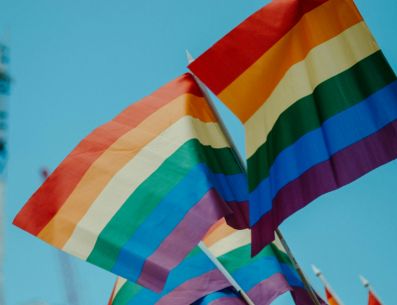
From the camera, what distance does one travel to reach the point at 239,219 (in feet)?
22.6

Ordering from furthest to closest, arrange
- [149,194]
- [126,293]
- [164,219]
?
[126,293], [149,194], [164,219]

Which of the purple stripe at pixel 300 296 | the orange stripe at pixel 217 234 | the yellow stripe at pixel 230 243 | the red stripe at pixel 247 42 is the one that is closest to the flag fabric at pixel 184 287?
the yellow stripe at pixel 230 243

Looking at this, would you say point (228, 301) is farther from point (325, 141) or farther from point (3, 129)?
point (3, 129)

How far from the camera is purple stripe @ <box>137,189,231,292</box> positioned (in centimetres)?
629

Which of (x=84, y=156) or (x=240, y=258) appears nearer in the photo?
(x=84, y=156)

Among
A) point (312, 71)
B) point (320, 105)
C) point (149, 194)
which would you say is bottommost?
point (149, 194)

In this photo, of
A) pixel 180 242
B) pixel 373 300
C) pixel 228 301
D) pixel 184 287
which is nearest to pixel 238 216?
pixel 180 242

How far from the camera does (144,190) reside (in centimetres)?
683

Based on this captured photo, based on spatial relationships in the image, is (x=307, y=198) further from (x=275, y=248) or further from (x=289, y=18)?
(x=275, y=248)

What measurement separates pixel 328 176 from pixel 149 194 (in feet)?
6.95

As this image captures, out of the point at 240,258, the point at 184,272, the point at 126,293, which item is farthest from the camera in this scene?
the point at 240,258

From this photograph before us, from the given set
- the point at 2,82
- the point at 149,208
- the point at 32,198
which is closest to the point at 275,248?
the point at 149,208

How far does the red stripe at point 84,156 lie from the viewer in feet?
22.3

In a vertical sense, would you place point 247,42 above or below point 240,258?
above
